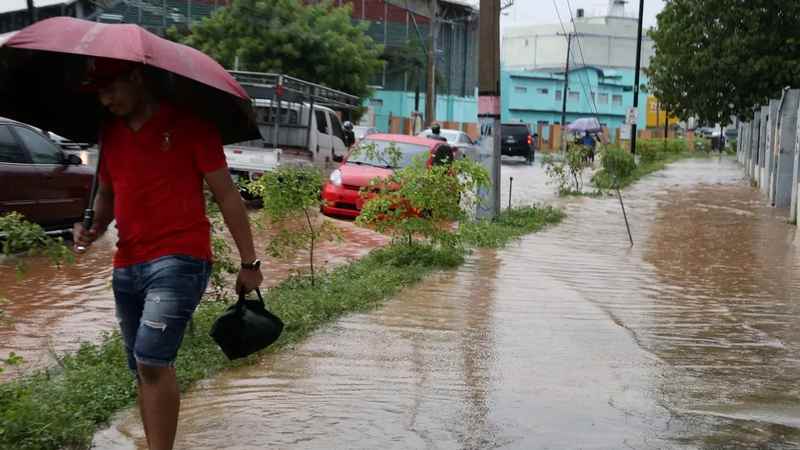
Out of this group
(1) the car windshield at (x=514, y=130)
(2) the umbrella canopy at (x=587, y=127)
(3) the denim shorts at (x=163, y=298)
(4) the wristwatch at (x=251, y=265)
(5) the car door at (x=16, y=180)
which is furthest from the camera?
(2) the umbrella canopy at (x=587, y=127)

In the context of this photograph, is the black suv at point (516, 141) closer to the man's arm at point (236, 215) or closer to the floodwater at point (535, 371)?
the floodwater at point (535, 371)

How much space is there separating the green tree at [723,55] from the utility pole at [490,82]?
13.2 m

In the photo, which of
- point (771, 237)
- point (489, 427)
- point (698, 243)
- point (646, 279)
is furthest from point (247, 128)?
point (771, 237)

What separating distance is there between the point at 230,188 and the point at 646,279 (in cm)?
800

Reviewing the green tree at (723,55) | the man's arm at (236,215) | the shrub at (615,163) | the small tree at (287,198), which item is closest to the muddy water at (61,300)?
the small tree at (287,198)

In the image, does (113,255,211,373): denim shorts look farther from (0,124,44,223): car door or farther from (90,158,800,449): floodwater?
(0,124,44,223): car door

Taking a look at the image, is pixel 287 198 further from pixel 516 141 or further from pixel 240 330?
pixel 516 141

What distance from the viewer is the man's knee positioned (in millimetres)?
3826

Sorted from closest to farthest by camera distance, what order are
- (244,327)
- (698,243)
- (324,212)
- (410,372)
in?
(244,327)
(410,372)
(698,243)
(324,212)

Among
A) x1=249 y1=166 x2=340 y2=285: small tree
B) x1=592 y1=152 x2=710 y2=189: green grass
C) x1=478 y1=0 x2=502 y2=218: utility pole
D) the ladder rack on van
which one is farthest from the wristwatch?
x1=592 y1=152 x2=710 y2=189: green grass

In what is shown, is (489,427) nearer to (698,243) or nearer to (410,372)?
(410,372)

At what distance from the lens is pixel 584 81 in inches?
2997

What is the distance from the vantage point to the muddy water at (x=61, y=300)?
702cm

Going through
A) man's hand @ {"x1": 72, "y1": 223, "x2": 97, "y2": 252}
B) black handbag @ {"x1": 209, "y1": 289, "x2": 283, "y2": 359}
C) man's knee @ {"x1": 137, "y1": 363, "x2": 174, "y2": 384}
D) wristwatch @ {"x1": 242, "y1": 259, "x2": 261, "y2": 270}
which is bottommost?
man's knee @ {"x1": 137, "y1": 363, "x2": 174, "y2": 384}
